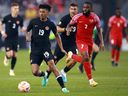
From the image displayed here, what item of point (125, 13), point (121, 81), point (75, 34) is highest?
point (75, 34)

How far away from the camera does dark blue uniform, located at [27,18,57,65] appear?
2005 centimetres

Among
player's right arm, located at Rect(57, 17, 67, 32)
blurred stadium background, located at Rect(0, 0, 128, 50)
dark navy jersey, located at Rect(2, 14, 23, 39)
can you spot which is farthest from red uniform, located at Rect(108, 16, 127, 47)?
player's right arm, located at Rect(57, 17, 67, 32)

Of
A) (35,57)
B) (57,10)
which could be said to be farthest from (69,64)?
(57,10)

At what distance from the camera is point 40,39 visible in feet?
66.2

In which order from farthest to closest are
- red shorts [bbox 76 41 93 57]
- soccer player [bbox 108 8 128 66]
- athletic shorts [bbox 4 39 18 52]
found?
soccer player [bbox 108 8 128 66] → athletic shorts [bbox 4 39 18 52] → red shorts [bbox 76 41 93 57]

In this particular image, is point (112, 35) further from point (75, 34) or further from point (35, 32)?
point (35, 32)

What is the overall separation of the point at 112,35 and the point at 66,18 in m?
11.7

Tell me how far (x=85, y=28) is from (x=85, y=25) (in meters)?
0.15

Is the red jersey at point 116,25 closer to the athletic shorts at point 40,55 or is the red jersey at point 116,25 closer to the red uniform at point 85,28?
the red uniform at point 85,28

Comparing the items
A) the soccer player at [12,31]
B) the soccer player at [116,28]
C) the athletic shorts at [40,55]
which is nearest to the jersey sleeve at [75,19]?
the athletic shorts at [40,55]

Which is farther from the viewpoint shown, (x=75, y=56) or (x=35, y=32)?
(x=75, y=56)

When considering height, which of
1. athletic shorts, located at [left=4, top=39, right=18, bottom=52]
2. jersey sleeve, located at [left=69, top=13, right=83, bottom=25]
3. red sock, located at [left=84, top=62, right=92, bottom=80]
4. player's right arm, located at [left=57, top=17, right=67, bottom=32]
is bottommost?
athletic shorts, located at [left=4, top=39, right=18, bottom=52]

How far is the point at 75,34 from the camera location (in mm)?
23594

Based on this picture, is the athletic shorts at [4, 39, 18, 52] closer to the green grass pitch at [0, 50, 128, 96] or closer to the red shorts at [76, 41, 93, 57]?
the green grass pitch at [0, 50, 128, 96]
